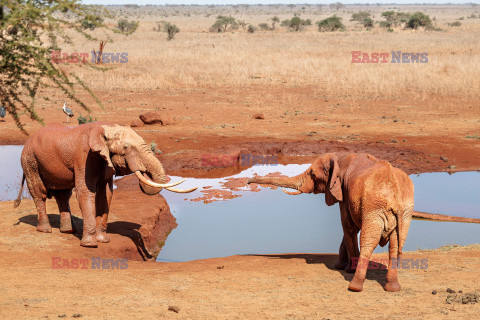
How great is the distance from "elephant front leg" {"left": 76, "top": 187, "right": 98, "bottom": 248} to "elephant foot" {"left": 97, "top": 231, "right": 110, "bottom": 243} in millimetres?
309

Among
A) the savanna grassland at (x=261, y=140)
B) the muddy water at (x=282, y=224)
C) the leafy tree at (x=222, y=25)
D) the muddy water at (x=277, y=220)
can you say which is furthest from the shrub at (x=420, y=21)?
the muddy water at (x=282, y=224)

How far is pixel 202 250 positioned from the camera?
10.5 m

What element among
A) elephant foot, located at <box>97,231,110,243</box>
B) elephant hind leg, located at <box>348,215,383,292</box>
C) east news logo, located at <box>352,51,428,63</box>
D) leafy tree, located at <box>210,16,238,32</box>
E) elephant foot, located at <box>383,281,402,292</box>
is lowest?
leafy tree, located at <box>210,16,238,32</box>

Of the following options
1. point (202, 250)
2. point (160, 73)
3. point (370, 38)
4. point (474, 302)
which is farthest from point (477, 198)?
point (370, 38)

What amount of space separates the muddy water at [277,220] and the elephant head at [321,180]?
2.85 metres

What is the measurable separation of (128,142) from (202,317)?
336cm

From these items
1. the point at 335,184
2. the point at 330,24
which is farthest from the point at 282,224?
the point at 330,24

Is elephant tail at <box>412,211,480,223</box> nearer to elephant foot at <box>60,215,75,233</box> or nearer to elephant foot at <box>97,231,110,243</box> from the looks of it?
elephant foot at <box>97,231,110,243</box>

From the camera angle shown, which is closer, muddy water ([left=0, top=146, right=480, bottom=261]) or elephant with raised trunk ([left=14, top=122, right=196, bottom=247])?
elephant with raised trunk ([left=14, top=122, right=196, bottom=247])

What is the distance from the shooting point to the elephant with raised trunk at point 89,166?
28.7ft

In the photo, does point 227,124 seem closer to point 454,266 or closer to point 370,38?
point 454,266

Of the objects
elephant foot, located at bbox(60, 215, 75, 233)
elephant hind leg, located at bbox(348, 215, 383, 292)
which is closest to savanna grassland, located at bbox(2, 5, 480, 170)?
elephant foot, located at bbox(60, 215, 75, 233)

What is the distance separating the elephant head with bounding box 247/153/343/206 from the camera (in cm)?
733

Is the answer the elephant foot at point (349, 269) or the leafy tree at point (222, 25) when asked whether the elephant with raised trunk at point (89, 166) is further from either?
the leafy tree at point (222, 25)
